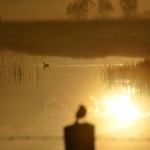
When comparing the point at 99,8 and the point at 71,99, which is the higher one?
the point at 99,8

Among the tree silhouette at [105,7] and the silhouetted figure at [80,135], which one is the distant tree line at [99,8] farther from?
the silhouetted figure at [80,135]

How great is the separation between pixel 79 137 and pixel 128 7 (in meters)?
0.81

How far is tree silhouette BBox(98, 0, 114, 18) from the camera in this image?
6.55ft

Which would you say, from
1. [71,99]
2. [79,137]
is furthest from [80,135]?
[71,99]

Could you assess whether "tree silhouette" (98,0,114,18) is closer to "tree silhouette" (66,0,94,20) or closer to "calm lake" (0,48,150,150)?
"tree silhouette" (66,0,94,20)

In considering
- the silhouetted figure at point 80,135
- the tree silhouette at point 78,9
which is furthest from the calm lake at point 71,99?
the tree silhouette at point 78,9

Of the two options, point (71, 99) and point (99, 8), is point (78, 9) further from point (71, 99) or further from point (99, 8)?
point (71, 99)

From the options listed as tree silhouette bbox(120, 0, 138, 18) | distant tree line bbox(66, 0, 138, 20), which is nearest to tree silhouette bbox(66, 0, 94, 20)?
distant tree line bbox(66, 0, 138, 20)

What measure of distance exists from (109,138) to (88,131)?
0.13 m

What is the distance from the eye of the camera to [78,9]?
6.56 ft

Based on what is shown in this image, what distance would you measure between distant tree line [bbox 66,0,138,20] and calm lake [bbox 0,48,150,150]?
0.26m

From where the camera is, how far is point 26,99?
1988mm

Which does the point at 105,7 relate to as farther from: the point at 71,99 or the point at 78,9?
the point at 71,99

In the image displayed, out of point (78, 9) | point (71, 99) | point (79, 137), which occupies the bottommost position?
point (79, 137)
